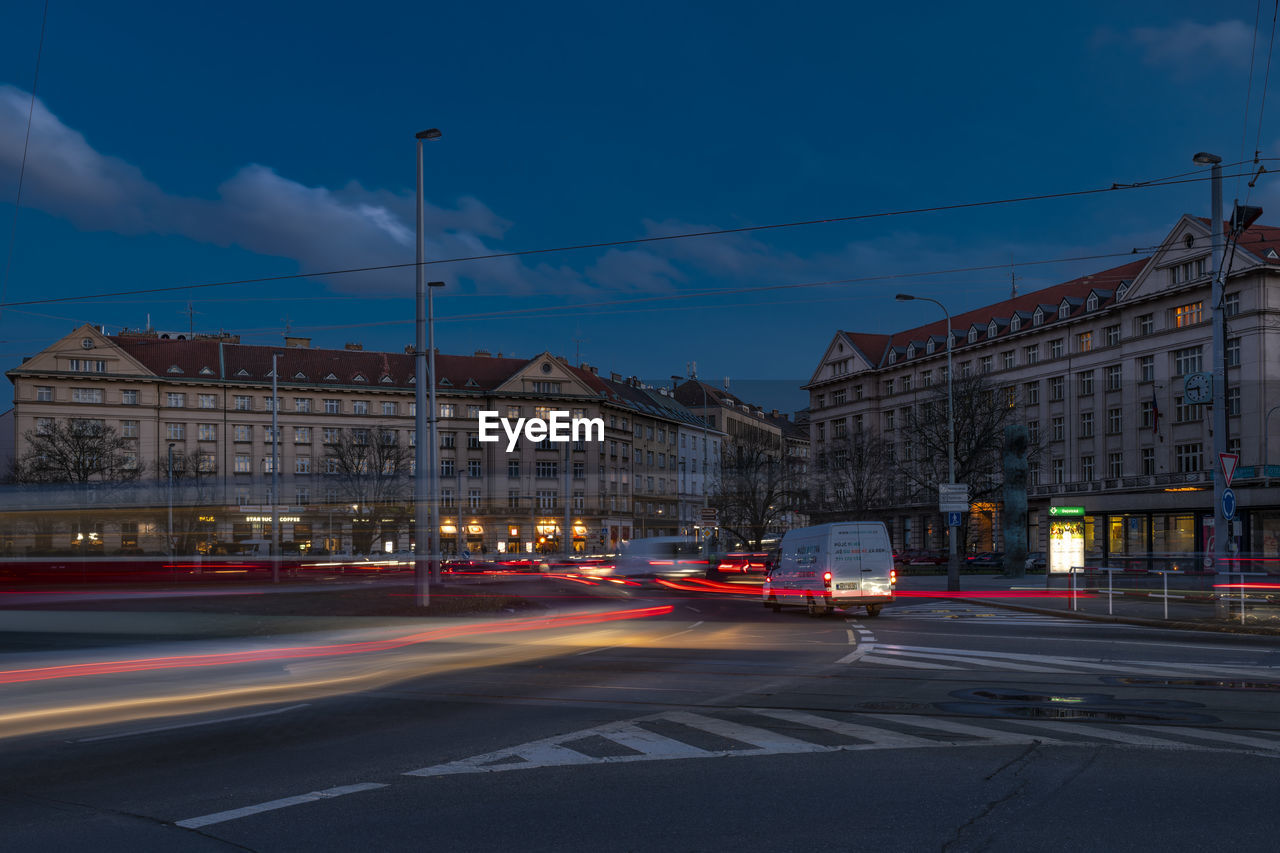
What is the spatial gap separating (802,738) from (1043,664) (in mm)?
7806

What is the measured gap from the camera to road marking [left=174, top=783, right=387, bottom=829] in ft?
22.4

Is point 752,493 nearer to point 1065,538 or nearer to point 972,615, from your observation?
point 1065,538

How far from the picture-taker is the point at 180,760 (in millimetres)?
9000

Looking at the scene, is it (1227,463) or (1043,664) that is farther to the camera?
(1227,463)

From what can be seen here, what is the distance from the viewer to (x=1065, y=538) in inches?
2034

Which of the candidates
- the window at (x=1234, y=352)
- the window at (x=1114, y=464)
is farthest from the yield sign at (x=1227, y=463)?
the window at (x=1114, y=464)

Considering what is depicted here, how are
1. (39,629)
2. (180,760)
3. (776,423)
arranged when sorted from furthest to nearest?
(776,423) < (39,629) < (180,760)

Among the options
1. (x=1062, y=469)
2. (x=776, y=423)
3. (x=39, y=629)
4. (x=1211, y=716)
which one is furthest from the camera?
(x=776, y=423)

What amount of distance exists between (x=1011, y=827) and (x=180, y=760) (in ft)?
21.2

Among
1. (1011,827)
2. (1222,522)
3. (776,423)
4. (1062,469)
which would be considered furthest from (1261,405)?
(776,423)

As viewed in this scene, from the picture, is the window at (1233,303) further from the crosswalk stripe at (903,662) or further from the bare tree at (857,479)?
the crosswalk stripe at (903,662)

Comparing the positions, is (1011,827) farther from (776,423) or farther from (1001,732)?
(776,423)
